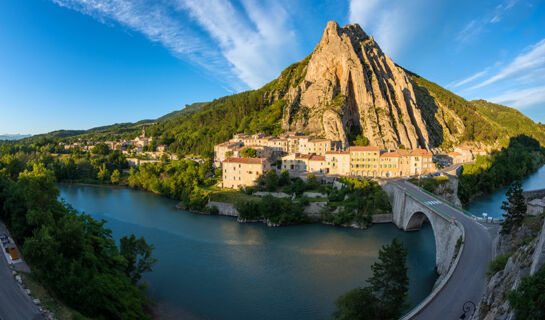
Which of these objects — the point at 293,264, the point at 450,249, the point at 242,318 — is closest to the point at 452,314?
the point at 450,249

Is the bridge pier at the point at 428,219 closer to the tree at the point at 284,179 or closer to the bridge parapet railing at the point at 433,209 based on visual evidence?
the bridge parapet railing at the point at 433,209

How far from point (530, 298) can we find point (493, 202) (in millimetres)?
34110

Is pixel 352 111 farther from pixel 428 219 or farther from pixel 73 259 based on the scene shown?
pixel 73 259

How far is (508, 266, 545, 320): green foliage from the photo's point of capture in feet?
16.2

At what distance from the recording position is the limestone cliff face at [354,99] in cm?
5459

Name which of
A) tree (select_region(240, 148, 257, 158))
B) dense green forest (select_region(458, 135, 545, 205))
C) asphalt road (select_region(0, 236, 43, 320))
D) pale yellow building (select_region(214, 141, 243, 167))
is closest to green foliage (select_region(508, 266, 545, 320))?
asphalt road (select_region(0, 236, 43, 320))

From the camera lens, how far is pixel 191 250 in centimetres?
2109

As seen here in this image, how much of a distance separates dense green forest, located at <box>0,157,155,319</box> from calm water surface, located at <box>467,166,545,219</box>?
30.2 metres

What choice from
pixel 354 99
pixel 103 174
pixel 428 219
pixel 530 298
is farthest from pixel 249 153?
pixel 530 298

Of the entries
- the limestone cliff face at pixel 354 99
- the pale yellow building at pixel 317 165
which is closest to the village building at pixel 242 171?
→ the pale yellow building at pixel 317 165

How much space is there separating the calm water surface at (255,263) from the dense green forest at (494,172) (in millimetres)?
13549

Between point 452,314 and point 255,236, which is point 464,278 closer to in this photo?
point 452,314

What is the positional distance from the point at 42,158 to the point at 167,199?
34.3 meters

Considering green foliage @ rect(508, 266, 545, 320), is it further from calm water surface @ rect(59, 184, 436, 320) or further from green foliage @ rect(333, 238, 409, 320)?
calm water surface @ rect(59, 184, 436, 320)
